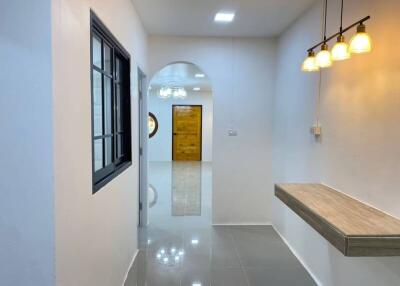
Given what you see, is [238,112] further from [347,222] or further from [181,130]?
[181,130]

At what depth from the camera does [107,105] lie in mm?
2648

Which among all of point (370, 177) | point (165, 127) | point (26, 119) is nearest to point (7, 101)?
point (26, 119)

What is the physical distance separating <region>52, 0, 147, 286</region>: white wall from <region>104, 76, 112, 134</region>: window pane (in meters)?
0.40

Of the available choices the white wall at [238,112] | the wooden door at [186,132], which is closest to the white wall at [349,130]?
the white wall at [238,112]

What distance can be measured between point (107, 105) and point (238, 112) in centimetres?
229

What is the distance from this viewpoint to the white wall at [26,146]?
49.3 inches

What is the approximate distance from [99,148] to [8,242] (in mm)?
1088

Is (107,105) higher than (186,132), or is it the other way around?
(107,105)

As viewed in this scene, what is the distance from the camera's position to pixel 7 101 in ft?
4.19

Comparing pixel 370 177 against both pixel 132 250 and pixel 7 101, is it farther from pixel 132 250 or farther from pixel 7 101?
pixel 132 250

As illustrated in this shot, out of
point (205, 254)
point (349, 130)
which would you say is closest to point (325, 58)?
point (349, 130)

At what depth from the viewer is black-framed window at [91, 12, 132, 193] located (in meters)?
2.13

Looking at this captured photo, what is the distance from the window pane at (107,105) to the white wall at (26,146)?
4.10 ft

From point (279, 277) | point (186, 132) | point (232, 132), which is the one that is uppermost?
point (232, 132)
